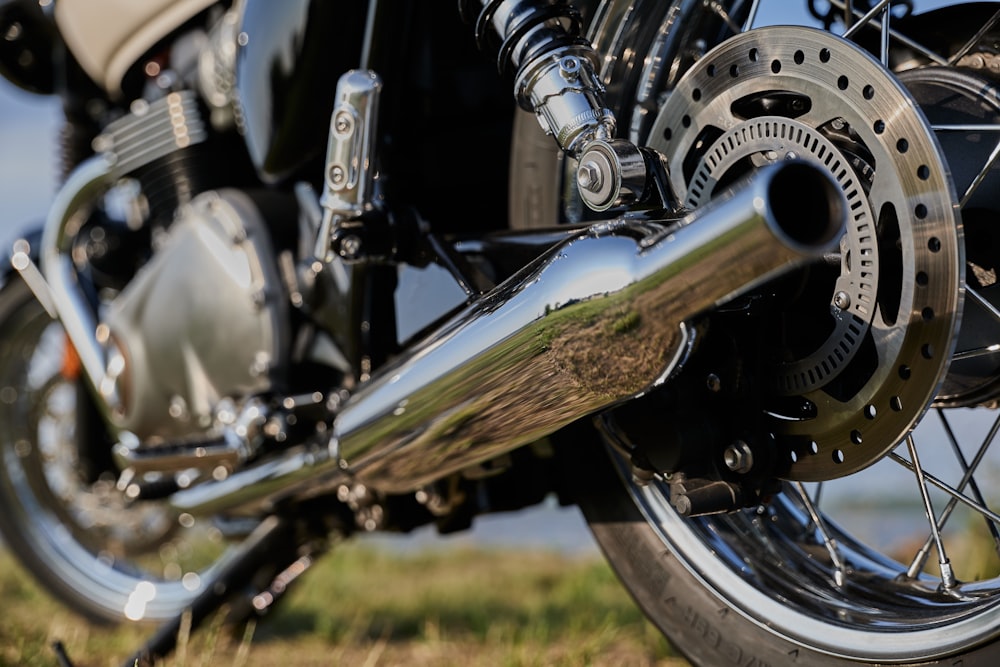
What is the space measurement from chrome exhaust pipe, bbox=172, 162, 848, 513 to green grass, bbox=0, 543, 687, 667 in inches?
19.1

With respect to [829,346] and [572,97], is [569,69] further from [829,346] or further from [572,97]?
[829,346]

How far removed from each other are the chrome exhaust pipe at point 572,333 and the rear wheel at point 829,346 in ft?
0.14

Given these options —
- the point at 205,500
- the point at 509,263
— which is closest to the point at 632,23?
the point at 509,263

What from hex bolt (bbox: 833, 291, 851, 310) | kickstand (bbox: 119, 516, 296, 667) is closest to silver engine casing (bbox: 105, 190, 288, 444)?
kickstand (bbox: 119, 516, 296, 667)

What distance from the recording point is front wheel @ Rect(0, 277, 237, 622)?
241 cm

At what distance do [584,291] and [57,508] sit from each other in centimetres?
194

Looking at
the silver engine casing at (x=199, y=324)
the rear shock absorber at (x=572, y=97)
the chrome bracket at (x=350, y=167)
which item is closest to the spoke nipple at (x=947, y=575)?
the rear shock absorber at (x=572, y=97)

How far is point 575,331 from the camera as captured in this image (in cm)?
99

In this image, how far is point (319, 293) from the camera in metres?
1.49

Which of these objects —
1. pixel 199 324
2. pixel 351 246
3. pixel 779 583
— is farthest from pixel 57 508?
pixel 779 583

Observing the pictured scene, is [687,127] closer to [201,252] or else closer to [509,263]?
[509,263]

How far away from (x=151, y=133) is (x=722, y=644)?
48.3 inches

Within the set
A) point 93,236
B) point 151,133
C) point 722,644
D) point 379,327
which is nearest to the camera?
point 722,644

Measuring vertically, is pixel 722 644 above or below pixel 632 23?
below
